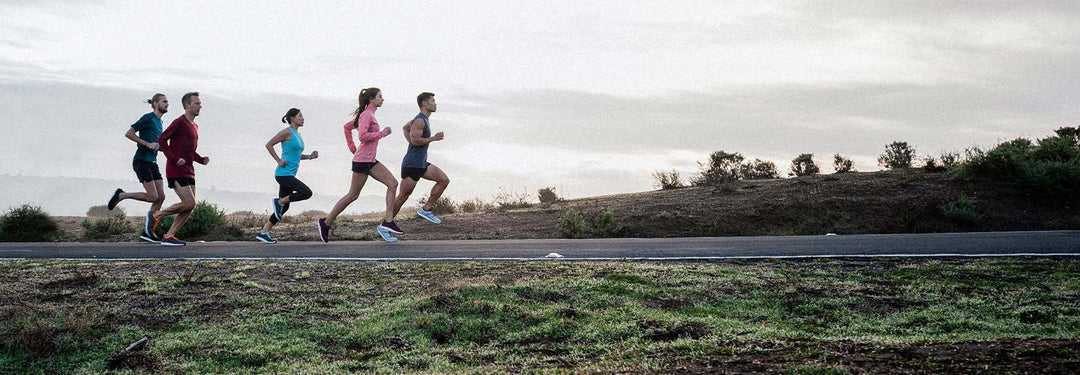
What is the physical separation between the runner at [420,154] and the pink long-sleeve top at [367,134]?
0.49 meters

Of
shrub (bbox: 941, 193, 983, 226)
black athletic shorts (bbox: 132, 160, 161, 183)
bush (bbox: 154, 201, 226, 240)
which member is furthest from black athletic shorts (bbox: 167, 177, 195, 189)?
shrub (bbox: 941, 193, 983, 226)

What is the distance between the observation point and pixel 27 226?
20.4 metres

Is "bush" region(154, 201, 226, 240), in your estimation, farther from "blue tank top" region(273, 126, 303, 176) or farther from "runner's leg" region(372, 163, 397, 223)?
"runner's leg" region(372, 163, 397, 223)

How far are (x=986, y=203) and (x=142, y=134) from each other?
16888 millimetres

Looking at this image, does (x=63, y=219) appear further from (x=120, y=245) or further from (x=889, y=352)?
(x=889, y=352)

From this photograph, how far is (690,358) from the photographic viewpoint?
4180 mm

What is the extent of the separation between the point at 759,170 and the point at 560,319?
2151 centimetres

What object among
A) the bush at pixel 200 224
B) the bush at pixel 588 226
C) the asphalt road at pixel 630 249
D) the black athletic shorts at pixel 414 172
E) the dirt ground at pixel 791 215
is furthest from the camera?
the bush at pixel 200 224

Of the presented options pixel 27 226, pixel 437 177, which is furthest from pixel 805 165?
pixel 27 226

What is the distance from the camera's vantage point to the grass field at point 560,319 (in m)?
4.12

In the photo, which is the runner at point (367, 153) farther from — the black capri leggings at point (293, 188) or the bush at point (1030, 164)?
the bush at point (1030, 164)

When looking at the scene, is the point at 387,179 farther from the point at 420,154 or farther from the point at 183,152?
the point at 183,152

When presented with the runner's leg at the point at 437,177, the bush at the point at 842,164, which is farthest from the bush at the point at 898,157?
the runner's leg at the point at 437,177

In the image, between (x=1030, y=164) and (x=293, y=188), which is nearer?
(x=293, y=188)
